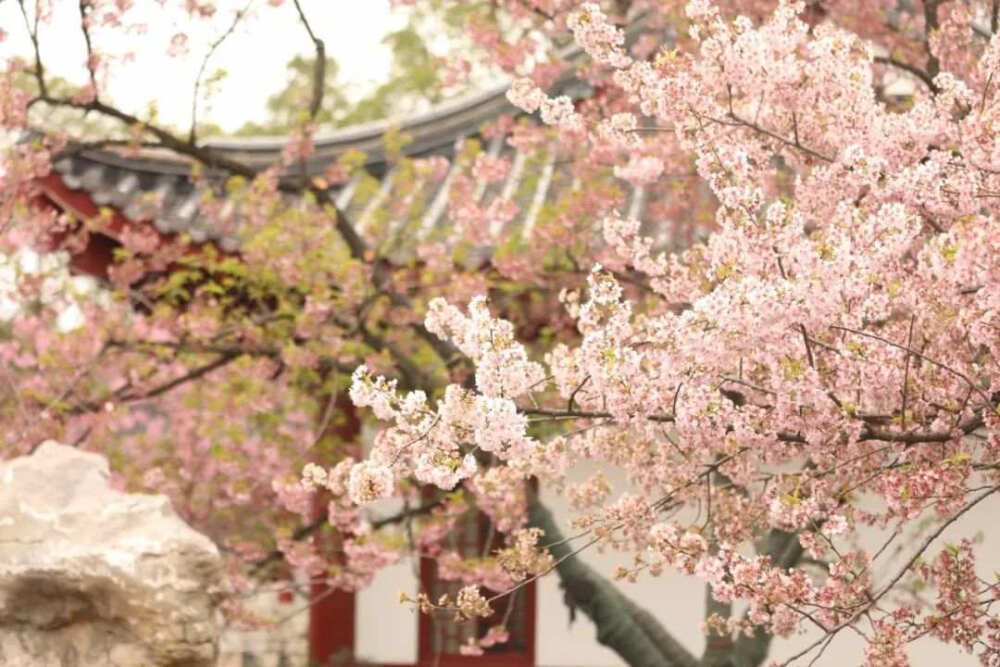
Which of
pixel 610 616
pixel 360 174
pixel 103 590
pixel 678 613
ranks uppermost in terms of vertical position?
pixel 360 174

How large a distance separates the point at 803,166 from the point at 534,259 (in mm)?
2710

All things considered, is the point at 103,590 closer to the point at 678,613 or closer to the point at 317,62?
the point at 317,62

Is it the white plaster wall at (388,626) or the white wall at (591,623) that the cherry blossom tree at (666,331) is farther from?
the white plaster wall at (388,626)

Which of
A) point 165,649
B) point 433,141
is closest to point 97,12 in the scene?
point 165,649

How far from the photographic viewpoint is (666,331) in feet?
13.8

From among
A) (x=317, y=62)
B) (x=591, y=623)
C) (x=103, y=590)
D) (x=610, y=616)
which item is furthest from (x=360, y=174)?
(x=591, y=623)

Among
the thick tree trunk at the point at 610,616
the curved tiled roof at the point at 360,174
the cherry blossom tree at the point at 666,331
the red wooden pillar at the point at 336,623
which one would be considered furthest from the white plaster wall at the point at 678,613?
the curved tiled roof at the point at 360,174

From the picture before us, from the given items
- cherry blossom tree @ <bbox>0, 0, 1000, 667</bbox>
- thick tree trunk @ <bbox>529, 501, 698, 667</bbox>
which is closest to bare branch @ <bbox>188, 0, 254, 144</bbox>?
cherry blossom tree @ <bbox>0, 0, 1000, 667</bbox>

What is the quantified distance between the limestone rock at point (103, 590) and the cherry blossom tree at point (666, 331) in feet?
3.09

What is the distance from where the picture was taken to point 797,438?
16.0ft

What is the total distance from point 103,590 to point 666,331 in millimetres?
3040

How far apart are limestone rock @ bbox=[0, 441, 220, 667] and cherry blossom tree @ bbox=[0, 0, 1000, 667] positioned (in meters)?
0.94

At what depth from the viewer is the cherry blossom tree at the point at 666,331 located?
4.40m

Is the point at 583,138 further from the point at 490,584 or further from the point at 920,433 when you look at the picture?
the point at 920,433
